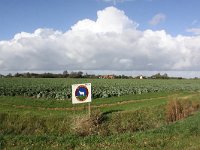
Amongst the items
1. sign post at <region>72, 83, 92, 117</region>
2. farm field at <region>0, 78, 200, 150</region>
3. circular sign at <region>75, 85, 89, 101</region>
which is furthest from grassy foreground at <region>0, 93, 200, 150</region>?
circular sign at <region>75, 85, 89, 101</region>

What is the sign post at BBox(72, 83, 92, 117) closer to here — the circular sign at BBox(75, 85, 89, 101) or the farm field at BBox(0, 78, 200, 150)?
the circular sign at BBox(75, 85, 89, 101)

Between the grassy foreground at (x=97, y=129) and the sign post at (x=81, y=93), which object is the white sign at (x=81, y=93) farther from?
the grassy foreground at (x=97, y=129)

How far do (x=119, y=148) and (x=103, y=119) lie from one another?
1163cm

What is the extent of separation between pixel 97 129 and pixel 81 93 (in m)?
2.80

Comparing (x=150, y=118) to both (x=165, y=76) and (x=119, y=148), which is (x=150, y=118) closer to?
(x=119, y=148)

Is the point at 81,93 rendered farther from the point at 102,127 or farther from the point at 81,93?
the point at 102,127

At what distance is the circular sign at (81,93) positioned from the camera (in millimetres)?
22719

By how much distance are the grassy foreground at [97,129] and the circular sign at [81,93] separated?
3.92 feet

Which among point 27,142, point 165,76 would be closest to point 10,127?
point 27,142

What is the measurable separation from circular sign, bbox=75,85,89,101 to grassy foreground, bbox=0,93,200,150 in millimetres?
1196

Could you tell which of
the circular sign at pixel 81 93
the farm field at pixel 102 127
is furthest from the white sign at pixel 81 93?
the farm field at pixel 102 127

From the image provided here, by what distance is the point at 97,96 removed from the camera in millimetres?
43594

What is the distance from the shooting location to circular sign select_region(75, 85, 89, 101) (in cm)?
2272

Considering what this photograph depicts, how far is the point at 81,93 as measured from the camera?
2273 centimetres
